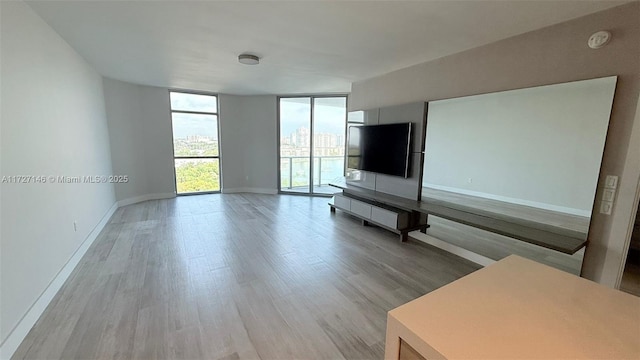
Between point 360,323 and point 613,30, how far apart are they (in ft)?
10.2

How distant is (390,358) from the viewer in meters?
0.85

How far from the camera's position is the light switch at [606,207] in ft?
7.43

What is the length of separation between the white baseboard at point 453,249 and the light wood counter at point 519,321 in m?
2.29

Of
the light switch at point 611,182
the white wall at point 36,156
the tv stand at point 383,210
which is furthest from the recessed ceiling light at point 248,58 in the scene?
the light switch at point 611,182

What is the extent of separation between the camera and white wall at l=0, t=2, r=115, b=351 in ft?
6.31

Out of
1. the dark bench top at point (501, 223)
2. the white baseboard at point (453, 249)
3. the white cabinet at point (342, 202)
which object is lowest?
the white baseboard at point (453, 249)

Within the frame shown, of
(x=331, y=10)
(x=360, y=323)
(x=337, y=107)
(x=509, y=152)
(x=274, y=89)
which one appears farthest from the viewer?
(x=337, y=107)

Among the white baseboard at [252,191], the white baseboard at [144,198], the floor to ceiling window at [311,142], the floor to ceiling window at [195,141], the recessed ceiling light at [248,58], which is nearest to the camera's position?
the recessed ceiling light at [248,58]

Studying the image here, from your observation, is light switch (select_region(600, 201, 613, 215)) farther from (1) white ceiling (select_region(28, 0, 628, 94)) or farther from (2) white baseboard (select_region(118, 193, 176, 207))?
(2) white baseboard (select_region(118, 193, 176, 207))

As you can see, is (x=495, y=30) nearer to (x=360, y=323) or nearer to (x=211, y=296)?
(x=360, y=323)

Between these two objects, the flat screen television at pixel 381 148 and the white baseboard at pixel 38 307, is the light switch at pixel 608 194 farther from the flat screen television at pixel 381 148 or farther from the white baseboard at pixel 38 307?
the white baseboard at pixel 38 307

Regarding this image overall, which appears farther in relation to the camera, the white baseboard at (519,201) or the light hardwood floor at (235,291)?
the white baseboard at (519,201)

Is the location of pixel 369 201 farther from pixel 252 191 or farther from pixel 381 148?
pixel 252 191

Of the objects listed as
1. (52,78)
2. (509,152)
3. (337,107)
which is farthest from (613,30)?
(52,78)
